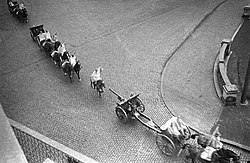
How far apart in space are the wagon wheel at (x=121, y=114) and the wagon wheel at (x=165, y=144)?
1.59m

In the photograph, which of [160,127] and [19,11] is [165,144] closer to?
[160,127]

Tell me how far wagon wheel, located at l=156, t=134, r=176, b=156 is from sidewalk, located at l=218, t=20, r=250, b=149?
2.32m

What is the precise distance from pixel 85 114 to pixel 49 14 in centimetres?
1197

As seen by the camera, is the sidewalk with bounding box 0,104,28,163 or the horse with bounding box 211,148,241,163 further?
the horse with bounding box 211,148,241,163

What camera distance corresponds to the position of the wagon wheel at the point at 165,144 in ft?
38.3

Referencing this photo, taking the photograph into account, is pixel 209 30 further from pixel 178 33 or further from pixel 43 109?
pixel 43 109

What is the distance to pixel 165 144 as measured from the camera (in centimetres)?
1190

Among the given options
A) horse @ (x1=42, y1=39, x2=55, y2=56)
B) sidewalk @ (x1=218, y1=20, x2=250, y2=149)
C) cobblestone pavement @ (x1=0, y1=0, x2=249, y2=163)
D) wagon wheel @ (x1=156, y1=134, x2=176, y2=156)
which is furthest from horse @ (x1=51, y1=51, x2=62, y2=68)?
sidewalk @ (x1=218, y1=20, x2=250, y2=149)

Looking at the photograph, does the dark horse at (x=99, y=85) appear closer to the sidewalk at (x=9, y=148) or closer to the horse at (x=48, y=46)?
the horse at (x=48, y=46)

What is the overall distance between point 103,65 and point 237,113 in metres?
7.05

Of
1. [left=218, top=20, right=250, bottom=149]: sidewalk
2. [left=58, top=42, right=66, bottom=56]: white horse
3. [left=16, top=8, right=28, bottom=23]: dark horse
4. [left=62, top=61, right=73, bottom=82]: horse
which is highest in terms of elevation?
[left=16, top=8, right=28, bottom=23]: dark horse

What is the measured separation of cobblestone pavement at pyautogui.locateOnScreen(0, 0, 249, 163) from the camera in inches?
517

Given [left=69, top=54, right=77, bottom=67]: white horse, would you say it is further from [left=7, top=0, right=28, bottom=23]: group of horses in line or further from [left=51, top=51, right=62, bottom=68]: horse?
[left=7, top=0, right=28, bottom=23]: group of horses in line

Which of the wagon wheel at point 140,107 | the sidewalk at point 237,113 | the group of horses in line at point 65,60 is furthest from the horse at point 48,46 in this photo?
the sidewalk at point 237,113
